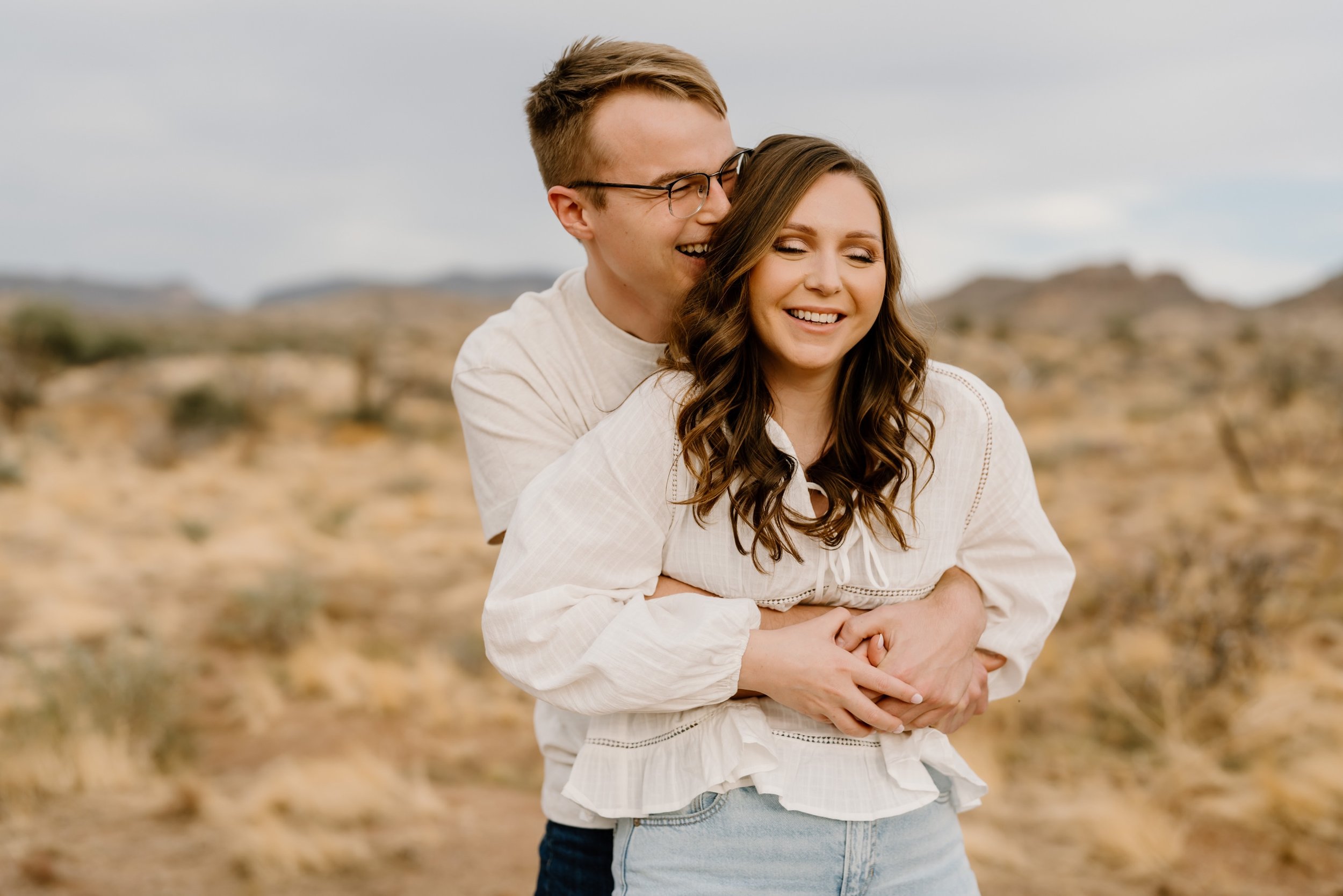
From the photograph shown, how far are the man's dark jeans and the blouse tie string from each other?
815 millimetres

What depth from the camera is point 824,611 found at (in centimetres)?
186

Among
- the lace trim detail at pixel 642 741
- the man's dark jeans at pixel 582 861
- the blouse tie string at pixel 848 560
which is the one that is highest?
the blouse tie string at pixel 848 560

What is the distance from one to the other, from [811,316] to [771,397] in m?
0.18

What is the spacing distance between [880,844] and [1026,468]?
2.55ft

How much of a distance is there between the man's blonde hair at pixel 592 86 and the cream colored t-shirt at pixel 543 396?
32 centimetres

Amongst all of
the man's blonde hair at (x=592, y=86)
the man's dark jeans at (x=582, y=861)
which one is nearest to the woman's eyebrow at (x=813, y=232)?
the man's blonde hair at (x=592, y=86)

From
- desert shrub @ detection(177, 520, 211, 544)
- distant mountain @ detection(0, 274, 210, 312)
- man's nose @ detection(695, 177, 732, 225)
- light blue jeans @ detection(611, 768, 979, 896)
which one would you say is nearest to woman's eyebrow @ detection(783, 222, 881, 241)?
man's nose @ detection(695, 177, 732, 225)

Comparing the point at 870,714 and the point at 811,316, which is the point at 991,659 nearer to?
the point at 870,714

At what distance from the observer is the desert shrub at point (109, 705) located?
5492 millimetres

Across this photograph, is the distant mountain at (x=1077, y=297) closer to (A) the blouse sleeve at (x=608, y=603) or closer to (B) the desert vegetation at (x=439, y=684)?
(B) the desert vegetation at (x=439, y=684)

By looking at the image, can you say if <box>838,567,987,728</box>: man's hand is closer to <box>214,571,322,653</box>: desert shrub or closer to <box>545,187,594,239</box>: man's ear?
<box>545,187,594,239</box>: man's ear

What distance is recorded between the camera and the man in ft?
7.00

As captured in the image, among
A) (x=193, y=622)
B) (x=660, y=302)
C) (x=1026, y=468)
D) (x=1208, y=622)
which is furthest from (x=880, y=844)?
(x=193, y=622)

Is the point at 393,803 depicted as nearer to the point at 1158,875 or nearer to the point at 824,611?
the point at 1158,875
